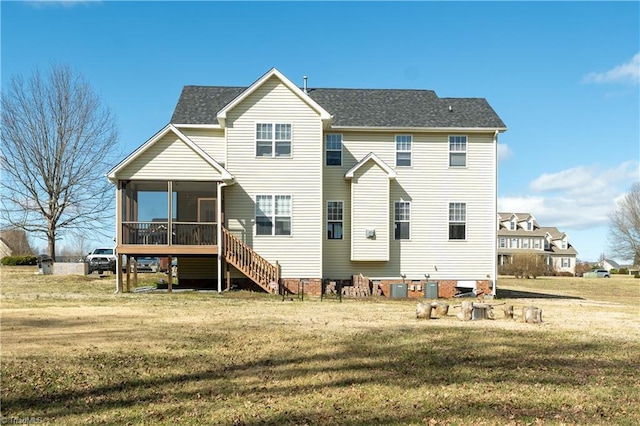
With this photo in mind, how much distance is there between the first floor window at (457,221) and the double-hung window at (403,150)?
2.67 meters

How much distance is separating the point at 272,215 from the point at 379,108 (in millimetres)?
7048

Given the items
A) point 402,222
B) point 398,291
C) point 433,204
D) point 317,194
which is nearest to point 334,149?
point 317,194

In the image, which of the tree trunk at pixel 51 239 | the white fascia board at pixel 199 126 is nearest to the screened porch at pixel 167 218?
the white fascia board at pixel 199 126

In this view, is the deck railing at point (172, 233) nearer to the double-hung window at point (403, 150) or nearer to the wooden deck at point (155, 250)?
the wooden deck at point (155, 250)

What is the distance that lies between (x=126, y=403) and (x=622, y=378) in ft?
24.5

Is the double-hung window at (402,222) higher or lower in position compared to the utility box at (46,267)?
higher

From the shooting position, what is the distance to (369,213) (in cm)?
2325

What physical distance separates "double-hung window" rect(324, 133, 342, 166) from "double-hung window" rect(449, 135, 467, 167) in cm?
473

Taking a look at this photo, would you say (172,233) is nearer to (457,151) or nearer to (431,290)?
(431,290)

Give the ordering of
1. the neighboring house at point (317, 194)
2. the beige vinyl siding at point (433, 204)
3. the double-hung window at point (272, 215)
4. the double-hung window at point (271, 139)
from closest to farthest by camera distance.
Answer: the neighboring house at point (317, 194) → the double-hung window at point (272, 215) → the double-hung window at point (271, 139) → the beige vinyl siding at point (433, 204)

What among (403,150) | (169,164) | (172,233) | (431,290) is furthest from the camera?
(403,150)

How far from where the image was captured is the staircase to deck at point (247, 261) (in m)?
21.5

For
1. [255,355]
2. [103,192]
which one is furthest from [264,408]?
[103,192]

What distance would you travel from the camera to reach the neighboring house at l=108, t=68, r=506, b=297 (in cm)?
2175
